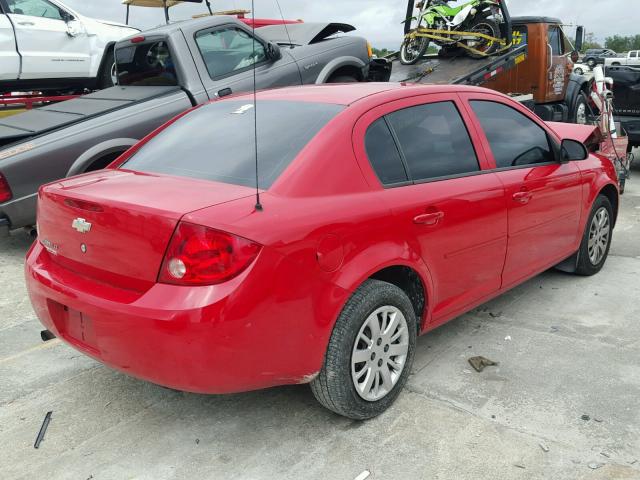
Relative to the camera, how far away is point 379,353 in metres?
3.05

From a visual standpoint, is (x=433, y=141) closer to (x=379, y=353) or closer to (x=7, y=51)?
(x=379, y=353)

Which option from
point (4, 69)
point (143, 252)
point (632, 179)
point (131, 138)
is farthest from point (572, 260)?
point (4, 69)

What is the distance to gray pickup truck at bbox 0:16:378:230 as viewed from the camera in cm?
559

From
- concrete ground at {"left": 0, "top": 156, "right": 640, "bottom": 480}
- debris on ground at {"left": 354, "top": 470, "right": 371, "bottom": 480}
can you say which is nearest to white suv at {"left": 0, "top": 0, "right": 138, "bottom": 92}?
concrete ground at {"left": 0, "top": 156, "right": 640, "bottom": 480}

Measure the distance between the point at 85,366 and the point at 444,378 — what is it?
6.79 feet

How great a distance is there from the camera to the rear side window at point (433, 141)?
3334mm

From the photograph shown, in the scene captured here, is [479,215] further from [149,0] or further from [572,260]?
[149,0]

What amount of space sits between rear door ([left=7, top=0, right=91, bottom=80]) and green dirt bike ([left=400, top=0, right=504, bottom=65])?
4.87 m

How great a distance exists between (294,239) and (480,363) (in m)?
1.62

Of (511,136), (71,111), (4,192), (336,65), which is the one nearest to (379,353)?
(511,136)

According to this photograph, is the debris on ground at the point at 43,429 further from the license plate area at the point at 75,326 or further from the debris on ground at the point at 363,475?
the debris on ground at the point at 363,475

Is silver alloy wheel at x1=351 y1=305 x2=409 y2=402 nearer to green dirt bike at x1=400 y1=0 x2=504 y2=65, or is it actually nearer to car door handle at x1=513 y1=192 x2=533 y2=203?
car door handle at x1=513 y1=192 x2=533 y2=203

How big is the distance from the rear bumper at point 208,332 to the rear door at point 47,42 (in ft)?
21.8

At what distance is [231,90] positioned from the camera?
6773 mm
